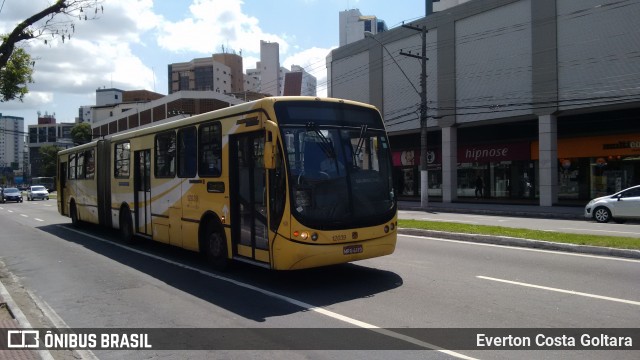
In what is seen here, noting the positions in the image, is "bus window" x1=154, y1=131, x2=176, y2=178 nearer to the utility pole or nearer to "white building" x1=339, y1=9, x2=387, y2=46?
the utility pole

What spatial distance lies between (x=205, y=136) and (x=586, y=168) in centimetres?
2428

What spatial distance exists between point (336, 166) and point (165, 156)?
5.28 m

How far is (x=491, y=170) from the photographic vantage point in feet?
106

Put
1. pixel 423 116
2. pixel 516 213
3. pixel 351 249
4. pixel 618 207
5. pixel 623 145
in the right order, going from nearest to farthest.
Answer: pixel 351 249, pixel 618 207, pixel 516 213, pixel 623 145, pixel 423 116

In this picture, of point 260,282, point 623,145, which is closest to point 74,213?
point 260,282

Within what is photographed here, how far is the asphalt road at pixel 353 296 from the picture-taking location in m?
5.88

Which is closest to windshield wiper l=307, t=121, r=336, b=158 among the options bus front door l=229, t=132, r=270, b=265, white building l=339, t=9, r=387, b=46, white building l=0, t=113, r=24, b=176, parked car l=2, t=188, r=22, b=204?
bus front door l=229, t=132, r=270, b=265

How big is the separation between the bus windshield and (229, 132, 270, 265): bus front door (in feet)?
2.31

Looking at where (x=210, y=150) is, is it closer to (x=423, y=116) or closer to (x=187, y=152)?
(x=187, y=152)

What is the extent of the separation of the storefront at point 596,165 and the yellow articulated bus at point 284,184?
2194 centimetres

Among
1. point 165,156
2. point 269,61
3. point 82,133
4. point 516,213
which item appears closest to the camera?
point 165,156

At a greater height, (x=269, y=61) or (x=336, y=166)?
(x=269, y=61)

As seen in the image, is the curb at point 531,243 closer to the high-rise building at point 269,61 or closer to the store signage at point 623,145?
the store signage at point 623,145

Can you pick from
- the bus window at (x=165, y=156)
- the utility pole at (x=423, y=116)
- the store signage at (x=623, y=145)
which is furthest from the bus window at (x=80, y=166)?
the store signage at (x=623, y=145)
